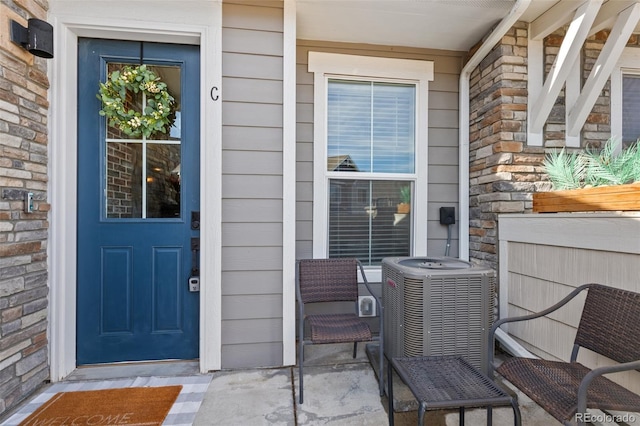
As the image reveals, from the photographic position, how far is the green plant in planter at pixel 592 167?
1818mm

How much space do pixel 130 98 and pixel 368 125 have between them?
180cm

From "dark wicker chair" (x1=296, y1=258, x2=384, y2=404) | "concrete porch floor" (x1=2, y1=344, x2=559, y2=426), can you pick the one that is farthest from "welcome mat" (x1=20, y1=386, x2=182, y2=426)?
"dark wicker chair" (x1=296, y1=258, x2=384, y2=404)

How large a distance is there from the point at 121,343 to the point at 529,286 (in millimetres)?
2896

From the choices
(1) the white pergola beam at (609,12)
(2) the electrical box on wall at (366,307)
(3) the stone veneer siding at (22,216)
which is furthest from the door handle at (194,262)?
(1) the white pergola beam at (609,12)

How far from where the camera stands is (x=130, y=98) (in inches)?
83.0

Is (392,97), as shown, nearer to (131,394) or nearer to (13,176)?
(13,176)

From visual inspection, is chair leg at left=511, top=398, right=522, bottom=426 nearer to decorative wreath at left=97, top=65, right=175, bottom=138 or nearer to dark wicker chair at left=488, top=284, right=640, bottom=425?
dark wicker chair at left=488, top=284, right=640, bottom=425

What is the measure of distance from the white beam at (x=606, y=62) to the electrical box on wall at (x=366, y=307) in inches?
81.0

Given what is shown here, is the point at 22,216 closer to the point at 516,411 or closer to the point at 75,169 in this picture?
the point at 75,169

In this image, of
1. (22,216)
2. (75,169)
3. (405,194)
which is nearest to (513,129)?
(405,194)

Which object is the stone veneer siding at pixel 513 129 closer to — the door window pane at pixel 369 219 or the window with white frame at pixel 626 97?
the window with white frame at pixel 626 97

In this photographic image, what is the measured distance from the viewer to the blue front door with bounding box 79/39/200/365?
211 centimetres

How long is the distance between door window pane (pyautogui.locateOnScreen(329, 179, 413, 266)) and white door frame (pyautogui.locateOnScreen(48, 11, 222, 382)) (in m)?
0.99

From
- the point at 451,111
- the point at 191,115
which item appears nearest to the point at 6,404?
the point at 191,115
